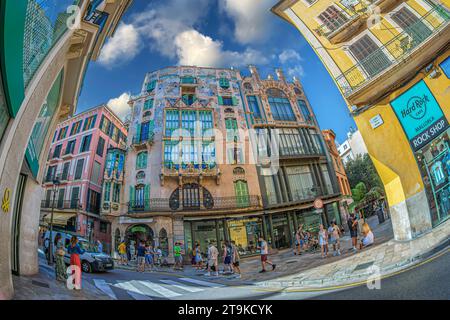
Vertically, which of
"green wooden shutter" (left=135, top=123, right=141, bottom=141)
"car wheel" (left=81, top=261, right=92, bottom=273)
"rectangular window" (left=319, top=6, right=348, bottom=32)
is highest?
"rectangular window" (left=319, top=6, right=348, bottom=32)

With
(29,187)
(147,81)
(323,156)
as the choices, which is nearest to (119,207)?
(29,187)

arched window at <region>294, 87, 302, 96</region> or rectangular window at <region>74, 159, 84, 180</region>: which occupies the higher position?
arched window at <region>294, 87, 302, 96</region>

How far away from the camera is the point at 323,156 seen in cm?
281

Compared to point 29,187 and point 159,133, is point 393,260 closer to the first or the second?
point 159,133

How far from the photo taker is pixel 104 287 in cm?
186

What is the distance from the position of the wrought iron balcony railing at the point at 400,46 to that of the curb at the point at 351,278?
2115 millimetres

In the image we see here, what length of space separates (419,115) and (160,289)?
3733 millimetres

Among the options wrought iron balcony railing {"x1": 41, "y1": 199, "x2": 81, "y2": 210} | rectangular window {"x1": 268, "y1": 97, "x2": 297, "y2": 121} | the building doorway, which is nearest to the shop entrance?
wrought iron balcony railing {"x1": 41, "y1": 199, "x2": 81, "y2": 210}

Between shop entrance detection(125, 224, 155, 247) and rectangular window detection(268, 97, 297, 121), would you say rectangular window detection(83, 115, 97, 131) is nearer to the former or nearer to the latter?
shop entrance detection(125, 224, 155, 247)

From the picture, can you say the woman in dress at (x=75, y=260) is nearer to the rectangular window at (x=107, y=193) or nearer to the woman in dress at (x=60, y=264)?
the woman in dress at (x=60, y=264)

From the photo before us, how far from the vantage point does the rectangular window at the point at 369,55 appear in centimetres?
291

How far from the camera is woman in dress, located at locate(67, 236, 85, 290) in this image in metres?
1.80

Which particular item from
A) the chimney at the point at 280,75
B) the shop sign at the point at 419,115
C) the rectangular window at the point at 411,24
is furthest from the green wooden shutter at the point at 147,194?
the rectangular window at the point at 411,24

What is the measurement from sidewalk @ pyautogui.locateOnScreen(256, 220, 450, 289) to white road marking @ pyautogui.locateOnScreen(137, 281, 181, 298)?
2.75 feet
